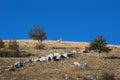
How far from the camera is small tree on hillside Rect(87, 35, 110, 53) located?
56562mm

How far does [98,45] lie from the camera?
189 ft

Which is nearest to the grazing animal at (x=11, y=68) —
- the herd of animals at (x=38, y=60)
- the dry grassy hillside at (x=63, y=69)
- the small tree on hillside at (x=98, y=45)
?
the herd of animals at (x=38, y=60)

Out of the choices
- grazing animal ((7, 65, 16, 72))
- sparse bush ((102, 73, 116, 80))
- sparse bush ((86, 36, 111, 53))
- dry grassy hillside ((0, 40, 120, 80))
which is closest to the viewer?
sparse bush ((102, 73, 116, 80))

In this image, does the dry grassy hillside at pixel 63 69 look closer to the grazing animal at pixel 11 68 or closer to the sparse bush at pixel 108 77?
the grazing animal at pixel 11 68

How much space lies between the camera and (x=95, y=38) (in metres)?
58.7

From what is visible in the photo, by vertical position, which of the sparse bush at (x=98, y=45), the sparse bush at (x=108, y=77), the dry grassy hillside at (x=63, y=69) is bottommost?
the sparse bush at (x=108, y=77)

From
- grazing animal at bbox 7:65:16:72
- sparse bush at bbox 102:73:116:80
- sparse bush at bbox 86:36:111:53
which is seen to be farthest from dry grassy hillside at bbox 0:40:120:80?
sparse bush at bbox 86:36:111:53

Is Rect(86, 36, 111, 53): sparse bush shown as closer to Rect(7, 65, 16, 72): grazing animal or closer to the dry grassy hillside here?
the dry grassy hillside

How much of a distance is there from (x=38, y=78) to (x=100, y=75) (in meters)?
5.56

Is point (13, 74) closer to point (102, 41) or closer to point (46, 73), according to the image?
point (46, 73)

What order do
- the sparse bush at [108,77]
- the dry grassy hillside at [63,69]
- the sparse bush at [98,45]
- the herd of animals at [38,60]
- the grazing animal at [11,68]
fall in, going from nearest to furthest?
1. the sparse bush at [108,77]
2. the dry grassy hillside at [63,69]
3. the grazing animal at [11,68]
4. the herd of animals at [38,60]
5. the sparse bush at [98,45]

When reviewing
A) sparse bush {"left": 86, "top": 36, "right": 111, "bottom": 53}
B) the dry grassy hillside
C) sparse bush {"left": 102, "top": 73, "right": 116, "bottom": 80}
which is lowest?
sparse bush {"left": 102, "top": 73, "right": 116, "bottom": 80}

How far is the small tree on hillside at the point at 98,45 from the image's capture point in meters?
56.6

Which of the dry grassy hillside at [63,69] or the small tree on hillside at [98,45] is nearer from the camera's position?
the dry grassy hillside at [63,69]
